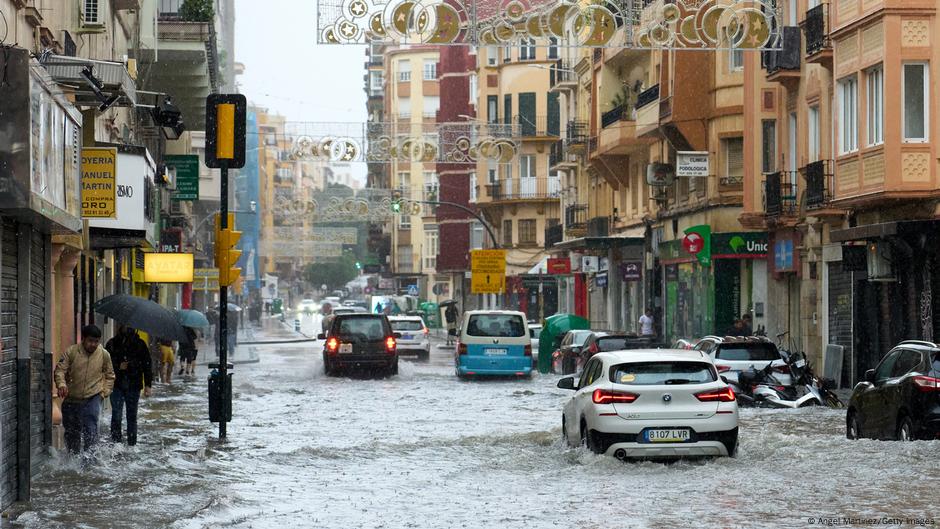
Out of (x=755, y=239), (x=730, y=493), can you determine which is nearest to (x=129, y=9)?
(x=755, y=239)

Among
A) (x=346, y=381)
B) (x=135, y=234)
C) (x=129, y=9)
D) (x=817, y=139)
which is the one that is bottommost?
(x=346, y=381)

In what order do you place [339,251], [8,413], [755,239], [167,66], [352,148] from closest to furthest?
[8,413] < [167,66] < [755,239] < [352,148] < [339,251]

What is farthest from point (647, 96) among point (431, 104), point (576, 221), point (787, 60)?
point (431, 104)

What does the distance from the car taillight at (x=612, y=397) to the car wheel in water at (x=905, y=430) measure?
3.21m

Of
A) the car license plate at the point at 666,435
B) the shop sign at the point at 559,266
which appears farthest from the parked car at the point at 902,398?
the shop sign at the point at 559,266

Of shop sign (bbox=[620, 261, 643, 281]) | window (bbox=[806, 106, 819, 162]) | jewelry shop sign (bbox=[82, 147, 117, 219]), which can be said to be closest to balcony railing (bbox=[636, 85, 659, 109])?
shop sign (bbox=[620, 261, 643, 281])

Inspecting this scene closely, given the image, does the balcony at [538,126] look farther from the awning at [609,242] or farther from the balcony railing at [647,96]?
the balcony railing at [647,96]

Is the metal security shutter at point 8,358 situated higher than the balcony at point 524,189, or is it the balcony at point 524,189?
the balcony at point 524,189

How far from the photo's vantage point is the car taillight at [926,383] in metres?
17.2

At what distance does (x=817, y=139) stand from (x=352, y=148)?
17.4 m

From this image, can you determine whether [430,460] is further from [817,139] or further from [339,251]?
[339,251]

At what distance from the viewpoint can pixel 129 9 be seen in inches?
1286

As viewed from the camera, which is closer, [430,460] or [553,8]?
[430,460]

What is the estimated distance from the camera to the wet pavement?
13.4 metres
